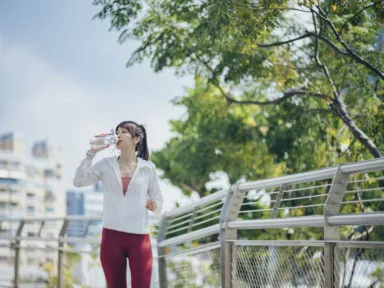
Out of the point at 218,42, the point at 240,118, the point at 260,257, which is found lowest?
the point at 260,257

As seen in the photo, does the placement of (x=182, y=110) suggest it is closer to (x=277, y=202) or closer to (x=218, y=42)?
(x=218, y=42)

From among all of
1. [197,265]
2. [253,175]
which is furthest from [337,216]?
[253,175]

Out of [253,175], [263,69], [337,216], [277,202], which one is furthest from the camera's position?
[253,175]

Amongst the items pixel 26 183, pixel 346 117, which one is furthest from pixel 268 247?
pixel 26 183

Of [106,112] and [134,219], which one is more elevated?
[106,112]

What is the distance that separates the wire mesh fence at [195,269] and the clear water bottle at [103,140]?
70.7 inches

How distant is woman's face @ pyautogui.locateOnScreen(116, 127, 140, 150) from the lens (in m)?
5.68

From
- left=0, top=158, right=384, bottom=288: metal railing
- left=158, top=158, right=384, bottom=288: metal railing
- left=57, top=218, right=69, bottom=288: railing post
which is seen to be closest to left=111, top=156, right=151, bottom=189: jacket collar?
left=158, top=158, right=384, bottom=288: metal railing

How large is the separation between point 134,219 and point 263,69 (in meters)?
7.10

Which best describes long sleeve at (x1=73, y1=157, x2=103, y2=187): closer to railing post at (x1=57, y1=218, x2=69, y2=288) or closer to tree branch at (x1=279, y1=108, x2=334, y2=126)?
railing post at (x1=57, y1=218, x2=69, y2=288)

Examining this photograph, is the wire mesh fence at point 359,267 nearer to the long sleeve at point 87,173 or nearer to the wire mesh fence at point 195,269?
the long sleeve at point 87,173

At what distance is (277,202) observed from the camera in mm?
6211

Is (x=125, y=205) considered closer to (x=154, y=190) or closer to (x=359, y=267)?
(x=154, y=190)

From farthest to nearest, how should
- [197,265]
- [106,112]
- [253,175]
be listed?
[106,112], [253,175], [197,265]
